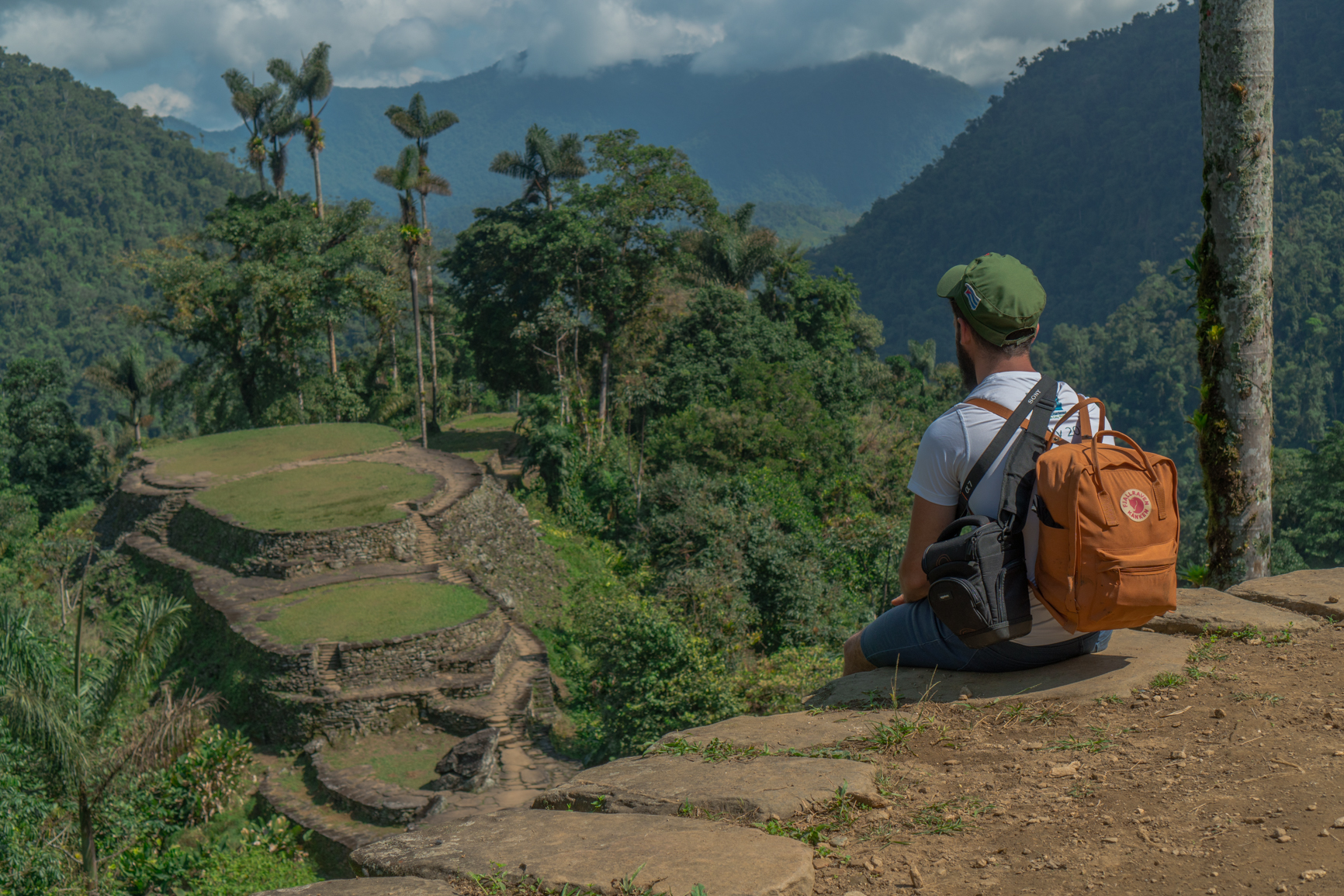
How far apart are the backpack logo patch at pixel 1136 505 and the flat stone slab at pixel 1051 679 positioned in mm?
745

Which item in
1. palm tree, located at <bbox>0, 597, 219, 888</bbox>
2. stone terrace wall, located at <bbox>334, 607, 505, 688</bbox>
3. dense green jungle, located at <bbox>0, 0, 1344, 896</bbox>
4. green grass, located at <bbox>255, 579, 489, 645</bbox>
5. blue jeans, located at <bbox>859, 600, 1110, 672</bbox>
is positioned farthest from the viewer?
green grass, located at <bbox>255, 579, 489, 645</bbox>

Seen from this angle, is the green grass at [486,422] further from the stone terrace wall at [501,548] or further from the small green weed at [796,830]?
the small green weed at [796,830]

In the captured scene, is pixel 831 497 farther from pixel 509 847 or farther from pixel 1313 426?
pixel 1313 426

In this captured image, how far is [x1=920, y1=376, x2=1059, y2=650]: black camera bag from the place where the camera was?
2.49 metres

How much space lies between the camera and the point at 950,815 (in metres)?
2.17

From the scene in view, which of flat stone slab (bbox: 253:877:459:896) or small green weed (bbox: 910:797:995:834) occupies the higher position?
small green weed (bbox: 910:797:995:834)

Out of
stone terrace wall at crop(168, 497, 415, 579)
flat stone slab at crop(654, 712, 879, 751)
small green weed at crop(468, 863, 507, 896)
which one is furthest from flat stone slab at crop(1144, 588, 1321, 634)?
stone terrace wall at crop(168, 497, 415, 579)

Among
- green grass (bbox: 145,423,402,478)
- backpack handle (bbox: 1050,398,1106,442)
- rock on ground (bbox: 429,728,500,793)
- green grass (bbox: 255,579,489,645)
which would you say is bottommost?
rock on ground (bbox: 429,728,500,793)

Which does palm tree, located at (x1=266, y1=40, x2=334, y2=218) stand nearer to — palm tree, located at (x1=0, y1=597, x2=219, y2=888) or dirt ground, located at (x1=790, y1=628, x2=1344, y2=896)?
palm tree, located at (x1=0, y1=597, x2=219, y2=888)

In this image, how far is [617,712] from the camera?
446 inches

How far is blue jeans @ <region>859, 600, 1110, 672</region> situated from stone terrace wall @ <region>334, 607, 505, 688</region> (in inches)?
434

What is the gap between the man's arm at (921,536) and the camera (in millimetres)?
2650

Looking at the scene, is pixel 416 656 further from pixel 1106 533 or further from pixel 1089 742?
pixel 1106 533

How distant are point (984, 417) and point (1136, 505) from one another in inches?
17.9
